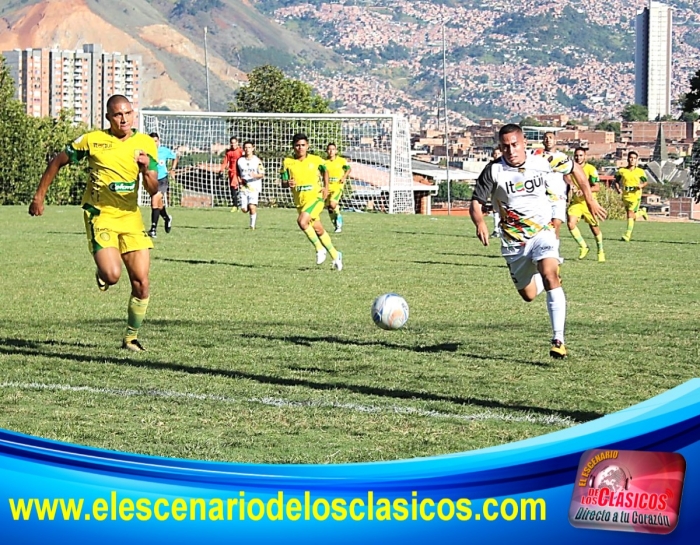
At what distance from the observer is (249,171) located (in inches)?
1078

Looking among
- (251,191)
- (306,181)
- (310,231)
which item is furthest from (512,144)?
(251,191)

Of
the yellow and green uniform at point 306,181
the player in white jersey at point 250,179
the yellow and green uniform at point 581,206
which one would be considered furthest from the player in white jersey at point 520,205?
the player in white jersey at point 250,179

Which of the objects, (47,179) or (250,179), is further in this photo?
(250,179)

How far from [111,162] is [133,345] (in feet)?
4.70

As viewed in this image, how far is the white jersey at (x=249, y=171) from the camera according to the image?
2719 cm

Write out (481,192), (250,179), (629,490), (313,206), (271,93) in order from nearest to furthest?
(629,490) → (481,192) → (313,206) → (250,179) → (271,93)

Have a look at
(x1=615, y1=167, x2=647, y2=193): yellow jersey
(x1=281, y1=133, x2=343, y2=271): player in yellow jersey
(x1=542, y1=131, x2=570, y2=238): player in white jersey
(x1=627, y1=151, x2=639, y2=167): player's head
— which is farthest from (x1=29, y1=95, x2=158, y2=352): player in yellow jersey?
(x1=615, y1=167, x2=647, y2=193): yellow jersey

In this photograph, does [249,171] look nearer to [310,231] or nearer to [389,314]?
[310,231]

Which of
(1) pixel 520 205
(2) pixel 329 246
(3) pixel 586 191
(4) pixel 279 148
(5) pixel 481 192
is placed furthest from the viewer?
(4) pixel 279 148

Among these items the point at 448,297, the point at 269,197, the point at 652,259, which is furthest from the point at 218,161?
the point at 448,297

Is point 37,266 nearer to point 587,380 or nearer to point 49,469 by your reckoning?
point 587,380

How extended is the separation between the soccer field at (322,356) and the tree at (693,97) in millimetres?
34322

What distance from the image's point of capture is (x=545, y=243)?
964 centimetres

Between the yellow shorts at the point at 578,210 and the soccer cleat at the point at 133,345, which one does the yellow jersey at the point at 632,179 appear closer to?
the yellow shorts at the point at 578,210
